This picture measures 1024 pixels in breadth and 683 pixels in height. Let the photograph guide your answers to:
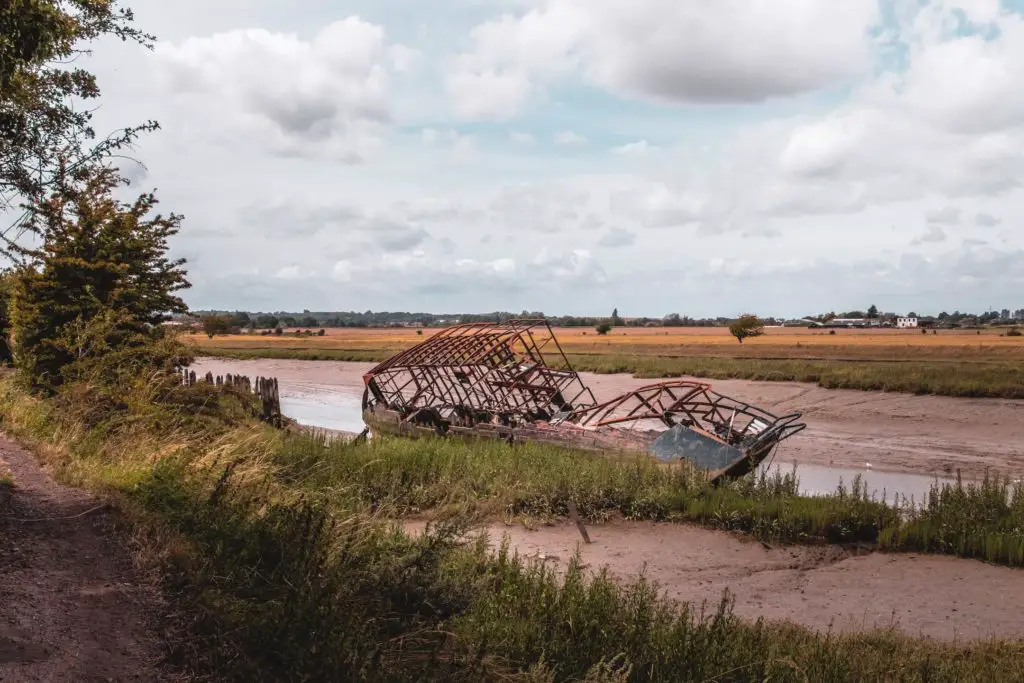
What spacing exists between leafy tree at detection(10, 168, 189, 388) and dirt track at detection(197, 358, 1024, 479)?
591 inches

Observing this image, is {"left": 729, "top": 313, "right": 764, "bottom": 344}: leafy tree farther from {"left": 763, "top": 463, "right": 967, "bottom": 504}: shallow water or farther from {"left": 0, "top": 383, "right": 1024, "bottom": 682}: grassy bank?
{"left": 0, "top": 383, "right": 1024, "bottom": 682}: grassy bank

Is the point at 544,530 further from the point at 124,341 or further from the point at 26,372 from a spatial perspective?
the point at 26,372

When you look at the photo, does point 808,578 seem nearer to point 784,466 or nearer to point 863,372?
point 784,466

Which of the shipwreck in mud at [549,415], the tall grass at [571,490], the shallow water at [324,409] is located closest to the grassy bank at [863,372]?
the shallow water at [324,409]

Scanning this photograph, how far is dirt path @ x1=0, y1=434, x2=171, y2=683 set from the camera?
4.71 meters

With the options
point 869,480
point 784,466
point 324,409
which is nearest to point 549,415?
point 784,466

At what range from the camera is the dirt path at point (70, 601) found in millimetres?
4707

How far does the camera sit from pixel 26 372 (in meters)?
15.6

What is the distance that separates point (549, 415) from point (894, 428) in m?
10.9

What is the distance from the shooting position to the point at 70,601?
561 centimetres

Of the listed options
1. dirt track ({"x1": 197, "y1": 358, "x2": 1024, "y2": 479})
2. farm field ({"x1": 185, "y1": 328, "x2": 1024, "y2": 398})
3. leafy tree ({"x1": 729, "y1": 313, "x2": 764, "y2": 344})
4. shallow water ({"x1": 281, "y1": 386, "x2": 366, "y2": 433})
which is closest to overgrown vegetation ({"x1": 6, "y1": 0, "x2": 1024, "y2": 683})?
farm field ({"x1": 185, "y1": 328, "x2": 1024, "y2": 398})

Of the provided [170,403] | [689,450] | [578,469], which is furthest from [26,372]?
[689,450]

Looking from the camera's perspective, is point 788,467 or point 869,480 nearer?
point 869,480

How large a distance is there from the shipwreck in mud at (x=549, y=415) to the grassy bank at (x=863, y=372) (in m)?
9.31
